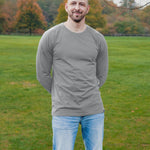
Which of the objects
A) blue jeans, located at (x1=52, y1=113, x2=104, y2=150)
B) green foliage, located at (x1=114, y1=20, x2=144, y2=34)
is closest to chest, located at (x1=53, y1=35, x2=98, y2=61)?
blue jeans, located at (x1=52, y1=113, x2=104, y2=150)

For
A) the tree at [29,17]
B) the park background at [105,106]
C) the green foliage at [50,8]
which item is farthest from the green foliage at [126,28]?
the park background at [105,106]

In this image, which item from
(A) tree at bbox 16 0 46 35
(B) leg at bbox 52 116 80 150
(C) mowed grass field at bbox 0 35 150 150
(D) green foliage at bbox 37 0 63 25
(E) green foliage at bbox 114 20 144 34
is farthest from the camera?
(D) green foliage at bbox 37 0 63 25

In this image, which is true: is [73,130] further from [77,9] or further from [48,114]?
[48,114]

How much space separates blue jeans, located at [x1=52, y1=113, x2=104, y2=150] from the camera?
2752 mm

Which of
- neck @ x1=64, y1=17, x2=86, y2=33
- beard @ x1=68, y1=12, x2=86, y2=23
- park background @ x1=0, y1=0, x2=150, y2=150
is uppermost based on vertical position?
beard @ x1=68, y1=12, x2=86, y2=23

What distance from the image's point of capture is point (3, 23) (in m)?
70.3

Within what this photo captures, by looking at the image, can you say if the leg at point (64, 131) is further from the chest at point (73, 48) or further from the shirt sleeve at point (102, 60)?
the shirt sleeve at point (102, 60)

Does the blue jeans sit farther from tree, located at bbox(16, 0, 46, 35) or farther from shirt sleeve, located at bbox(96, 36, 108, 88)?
tree, located at bbox(16, 0, 46, 35)

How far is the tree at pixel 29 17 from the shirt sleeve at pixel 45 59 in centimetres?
6798

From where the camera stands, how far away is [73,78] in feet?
9.05

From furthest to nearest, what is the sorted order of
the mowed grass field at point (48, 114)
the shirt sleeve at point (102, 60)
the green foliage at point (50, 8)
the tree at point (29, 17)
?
1. the green foliage at point (50, 8)
2. the tree at point (29, 17)
3. the mowed grass field at point (48, 114)
4. the shirt sleeve at point (102, 60)

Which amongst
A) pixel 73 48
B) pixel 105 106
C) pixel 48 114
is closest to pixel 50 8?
pixel 105 106

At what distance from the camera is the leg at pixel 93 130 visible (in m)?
2.82

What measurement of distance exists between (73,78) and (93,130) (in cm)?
50
